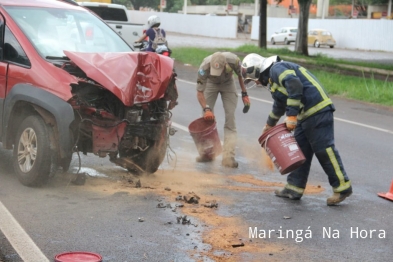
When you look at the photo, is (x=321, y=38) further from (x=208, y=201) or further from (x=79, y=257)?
(x=79, y=257)

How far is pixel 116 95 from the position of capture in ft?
23.3

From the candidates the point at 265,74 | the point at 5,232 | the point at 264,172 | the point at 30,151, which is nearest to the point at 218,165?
the point at 264,172

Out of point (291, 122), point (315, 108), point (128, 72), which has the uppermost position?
point (128, 72)

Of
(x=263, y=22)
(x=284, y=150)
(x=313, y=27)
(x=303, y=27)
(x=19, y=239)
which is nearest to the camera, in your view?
(x=19, y=239)

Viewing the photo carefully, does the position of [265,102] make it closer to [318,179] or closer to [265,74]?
[318,179]

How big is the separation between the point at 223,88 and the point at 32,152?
3.24m

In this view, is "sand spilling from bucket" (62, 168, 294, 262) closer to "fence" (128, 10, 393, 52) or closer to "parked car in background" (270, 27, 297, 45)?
"fence" (128, 10, 393, 52)

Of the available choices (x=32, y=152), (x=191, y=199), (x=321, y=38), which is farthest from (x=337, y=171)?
(x=321, y=38)

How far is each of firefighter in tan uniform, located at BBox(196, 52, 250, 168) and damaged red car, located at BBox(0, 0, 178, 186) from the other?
1398mm

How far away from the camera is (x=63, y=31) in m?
8.29

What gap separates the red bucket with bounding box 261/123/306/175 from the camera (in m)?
7.11

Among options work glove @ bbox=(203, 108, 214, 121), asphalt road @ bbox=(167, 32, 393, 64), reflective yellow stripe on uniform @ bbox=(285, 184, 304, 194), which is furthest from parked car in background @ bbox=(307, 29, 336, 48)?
reflective yellow stripe on uniform @ bbox=(285, 184, 304, 194)

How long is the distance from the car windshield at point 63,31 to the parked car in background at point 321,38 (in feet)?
144

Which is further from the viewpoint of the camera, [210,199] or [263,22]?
[263,22]
